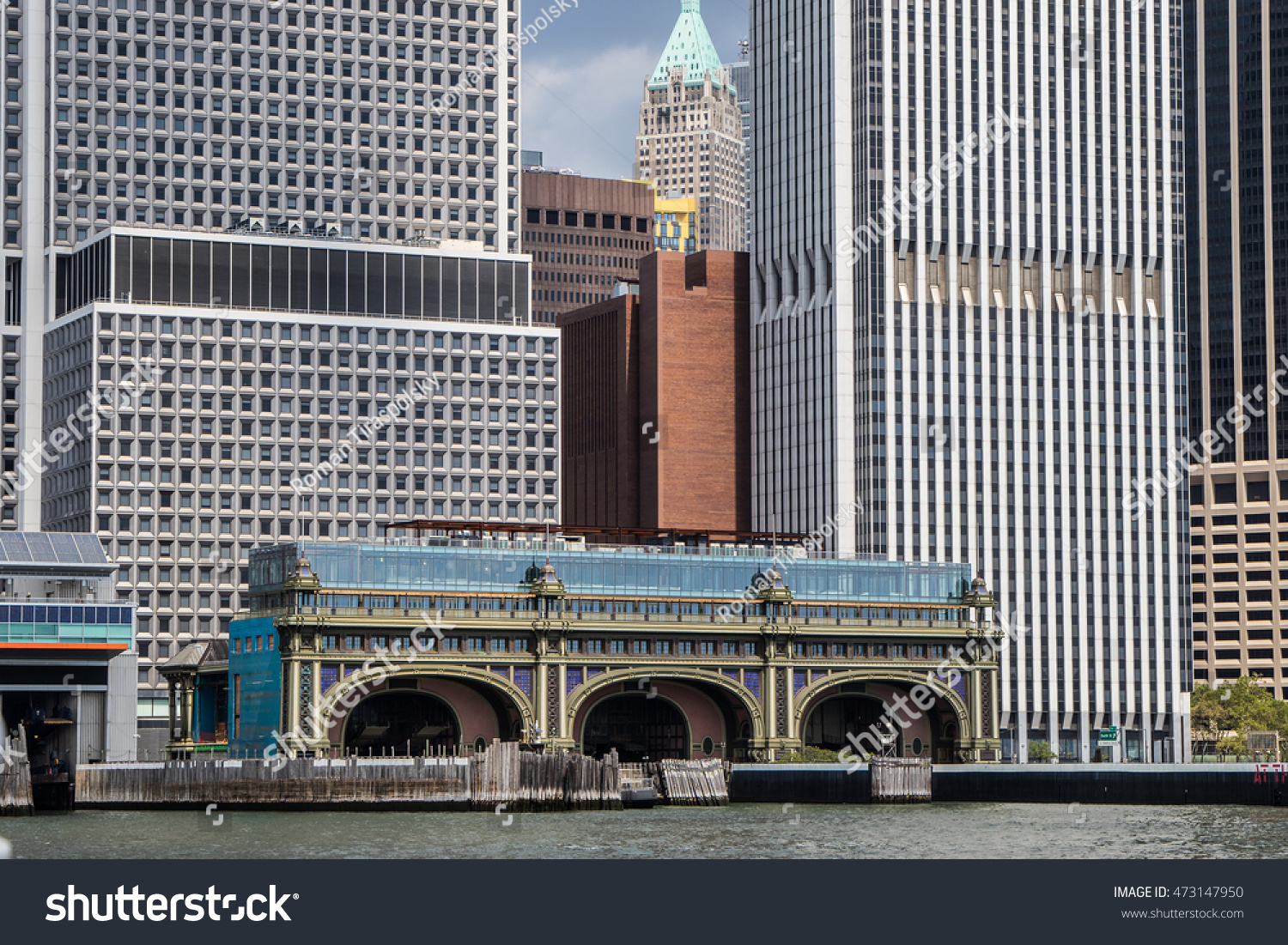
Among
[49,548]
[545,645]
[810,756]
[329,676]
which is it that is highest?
[49,548]

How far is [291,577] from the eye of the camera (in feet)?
604

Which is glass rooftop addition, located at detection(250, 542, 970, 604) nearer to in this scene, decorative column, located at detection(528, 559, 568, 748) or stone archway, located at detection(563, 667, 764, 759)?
decorative column, located at detection(528, 559, 568, 748)

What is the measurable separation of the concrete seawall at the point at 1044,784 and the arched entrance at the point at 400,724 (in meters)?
32.8

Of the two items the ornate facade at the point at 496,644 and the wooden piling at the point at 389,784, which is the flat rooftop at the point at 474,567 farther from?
the wooden piling at the point at 389,784

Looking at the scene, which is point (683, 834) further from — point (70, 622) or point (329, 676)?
point (329, 676)

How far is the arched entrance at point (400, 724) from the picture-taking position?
187625mm

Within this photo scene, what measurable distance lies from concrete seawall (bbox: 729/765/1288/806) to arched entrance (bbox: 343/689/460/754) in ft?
108

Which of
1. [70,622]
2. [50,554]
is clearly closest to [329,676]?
[50,554]

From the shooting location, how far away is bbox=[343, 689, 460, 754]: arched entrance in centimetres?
18762

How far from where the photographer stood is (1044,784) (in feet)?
522

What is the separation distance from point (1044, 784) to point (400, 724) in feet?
195

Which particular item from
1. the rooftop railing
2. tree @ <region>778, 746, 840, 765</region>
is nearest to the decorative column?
the rooftop railing
